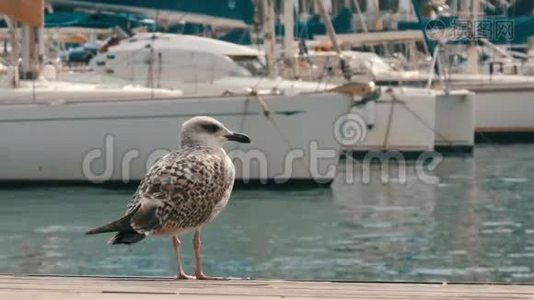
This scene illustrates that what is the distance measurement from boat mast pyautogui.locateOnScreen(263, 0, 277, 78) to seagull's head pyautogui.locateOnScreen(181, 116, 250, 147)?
72.6 feet

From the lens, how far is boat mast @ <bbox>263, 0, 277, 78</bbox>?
30.5 meters

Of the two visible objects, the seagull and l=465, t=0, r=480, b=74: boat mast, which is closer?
the seagull

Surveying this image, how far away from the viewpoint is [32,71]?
26.7 m

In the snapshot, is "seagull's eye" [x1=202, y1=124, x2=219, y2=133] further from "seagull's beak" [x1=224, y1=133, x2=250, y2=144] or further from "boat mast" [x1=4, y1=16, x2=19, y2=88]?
"boat mast" [x1=4, y1=16, x2=19, y2=88]

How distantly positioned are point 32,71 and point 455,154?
13.1 m

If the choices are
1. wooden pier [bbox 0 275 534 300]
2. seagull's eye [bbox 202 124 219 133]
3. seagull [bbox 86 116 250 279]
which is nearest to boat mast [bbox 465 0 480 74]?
seagull's eye [bbox 202 124 219 133]

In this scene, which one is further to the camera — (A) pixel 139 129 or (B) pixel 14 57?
(B) pixel 14 57

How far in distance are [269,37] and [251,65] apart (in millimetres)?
2183

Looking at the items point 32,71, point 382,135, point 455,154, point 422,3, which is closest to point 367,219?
point 32,71

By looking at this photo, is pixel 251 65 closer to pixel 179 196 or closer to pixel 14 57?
pixel 14 57

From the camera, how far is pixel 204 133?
831 centimetres

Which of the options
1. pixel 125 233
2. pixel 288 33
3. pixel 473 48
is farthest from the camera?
pixel 473 48

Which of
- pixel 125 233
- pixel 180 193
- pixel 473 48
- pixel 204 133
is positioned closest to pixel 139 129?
pixel 204 133

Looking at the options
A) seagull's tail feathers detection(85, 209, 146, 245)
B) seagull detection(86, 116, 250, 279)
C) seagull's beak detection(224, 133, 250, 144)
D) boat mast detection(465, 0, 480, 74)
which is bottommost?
boat mast detection(465, 0, 480, 74)
